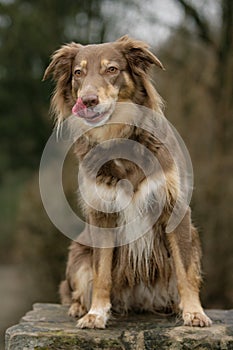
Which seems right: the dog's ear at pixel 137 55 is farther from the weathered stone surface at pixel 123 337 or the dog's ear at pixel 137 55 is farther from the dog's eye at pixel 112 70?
the weathered stone surface at pixel 123 337

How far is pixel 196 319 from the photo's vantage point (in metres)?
4.97

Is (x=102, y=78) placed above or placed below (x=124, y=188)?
above

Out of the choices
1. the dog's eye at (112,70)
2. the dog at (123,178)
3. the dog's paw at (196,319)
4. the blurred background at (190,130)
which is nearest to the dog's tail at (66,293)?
the dog at (123,178)

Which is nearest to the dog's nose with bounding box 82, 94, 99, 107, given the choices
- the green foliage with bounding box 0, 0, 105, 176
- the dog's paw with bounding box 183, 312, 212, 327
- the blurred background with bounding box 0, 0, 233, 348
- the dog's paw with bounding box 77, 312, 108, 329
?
the dog's paw with bounding box 77, 312, 108, 329

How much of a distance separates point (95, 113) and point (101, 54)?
0.49m

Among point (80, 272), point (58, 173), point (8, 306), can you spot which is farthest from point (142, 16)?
point (80, 272)

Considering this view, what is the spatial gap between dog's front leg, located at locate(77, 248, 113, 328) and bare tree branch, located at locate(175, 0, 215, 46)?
24.5ft

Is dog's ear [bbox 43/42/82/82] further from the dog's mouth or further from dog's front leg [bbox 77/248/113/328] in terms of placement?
dog's front leg [bbox 77/248/113/328]

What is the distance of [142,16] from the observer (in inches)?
461

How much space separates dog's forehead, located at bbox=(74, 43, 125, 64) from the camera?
5.09 meters

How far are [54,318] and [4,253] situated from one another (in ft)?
39.3

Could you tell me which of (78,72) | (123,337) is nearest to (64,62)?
(78,72)

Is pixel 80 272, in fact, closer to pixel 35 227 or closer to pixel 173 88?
pixel 35 227

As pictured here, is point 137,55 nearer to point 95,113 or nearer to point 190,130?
point 95,113
